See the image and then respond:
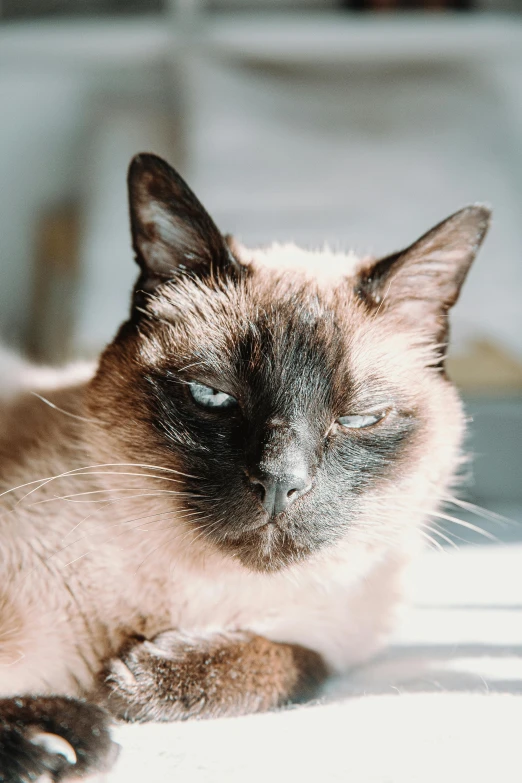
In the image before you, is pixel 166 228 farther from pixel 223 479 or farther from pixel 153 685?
pixel 153 685

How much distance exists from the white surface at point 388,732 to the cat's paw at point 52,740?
0.03 m

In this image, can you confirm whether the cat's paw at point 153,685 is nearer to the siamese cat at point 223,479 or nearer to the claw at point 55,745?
the siamese cat at point 223,479

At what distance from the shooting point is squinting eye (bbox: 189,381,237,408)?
919 millimetres

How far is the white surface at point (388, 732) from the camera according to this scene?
0.77 meters

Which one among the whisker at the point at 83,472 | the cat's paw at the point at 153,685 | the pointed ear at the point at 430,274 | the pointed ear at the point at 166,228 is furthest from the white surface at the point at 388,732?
the pointed ear at the point at 166,228

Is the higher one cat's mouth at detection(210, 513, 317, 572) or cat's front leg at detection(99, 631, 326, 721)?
cat's mouth at detection(210, 513, 317, 572)

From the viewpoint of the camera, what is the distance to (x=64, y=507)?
100 centimetres

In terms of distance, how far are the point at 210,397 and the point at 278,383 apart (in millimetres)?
93

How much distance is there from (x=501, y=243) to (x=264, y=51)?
0.81 meters

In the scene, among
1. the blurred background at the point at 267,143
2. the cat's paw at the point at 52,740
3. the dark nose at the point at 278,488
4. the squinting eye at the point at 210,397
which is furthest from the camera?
the blurred background at the point at 267,143

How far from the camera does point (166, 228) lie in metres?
1.01

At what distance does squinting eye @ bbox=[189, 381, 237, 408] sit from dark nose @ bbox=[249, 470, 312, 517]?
0.12 meters

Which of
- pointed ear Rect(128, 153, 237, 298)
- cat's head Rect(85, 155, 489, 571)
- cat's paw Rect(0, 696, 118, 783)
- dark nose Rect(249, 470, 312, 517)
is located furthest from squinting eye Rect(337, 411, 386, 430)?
cat's paw Rect(0, 696, 118, 783)

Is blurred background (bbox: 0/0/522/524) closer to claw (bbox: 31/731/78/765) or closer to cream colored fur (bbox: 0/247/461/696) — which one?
cream colored fur (bbox: 0/247/461/696)
